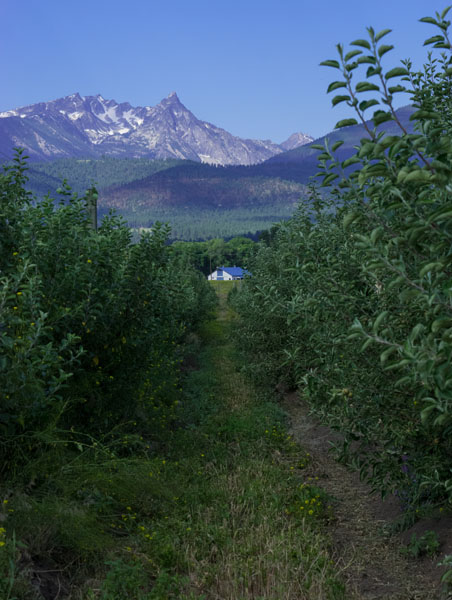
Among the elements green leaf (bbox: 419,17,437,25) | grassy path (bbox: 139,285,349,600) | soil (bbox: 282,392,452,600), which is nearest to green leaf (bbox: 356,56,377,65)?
green leaf (bbox: 419,17,437,25)

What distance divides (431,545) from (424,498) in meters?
0.95

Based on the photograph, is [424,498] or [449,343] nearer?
[449,343]

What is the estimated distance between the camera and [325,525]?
646 centimetres

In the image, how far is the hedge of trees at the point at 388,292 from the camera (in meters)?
2.27

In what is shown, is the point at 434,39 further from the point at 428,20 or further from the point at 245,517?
the point at 245,517

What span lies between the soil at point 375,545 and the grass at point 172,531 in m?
0.26

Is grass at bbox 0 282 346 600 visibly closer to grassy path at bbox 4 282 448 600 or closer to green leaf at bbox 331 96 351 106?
grassy path at bbox 4 282 448 600

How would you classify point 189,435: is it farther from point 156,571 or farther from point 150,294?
point 156,571

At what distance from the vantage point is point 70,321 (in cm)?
663

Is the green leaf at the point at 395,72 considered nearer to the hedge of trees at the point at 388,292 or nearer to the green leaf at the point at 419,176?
the hedge of trees at the point at 388,292

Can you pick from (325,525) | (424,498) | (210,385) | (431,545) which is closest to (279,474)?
(325,525)

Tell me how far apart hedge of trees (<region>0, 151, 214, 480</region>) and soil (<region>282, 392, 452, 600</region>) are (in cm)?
319

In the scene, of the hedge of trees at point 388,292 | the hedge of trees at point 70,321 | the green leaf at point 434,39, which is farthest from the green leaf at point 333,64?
the hedge of trees at point 70,321

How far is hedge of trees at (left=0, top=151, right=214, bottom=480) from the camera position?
5227 millimetres
